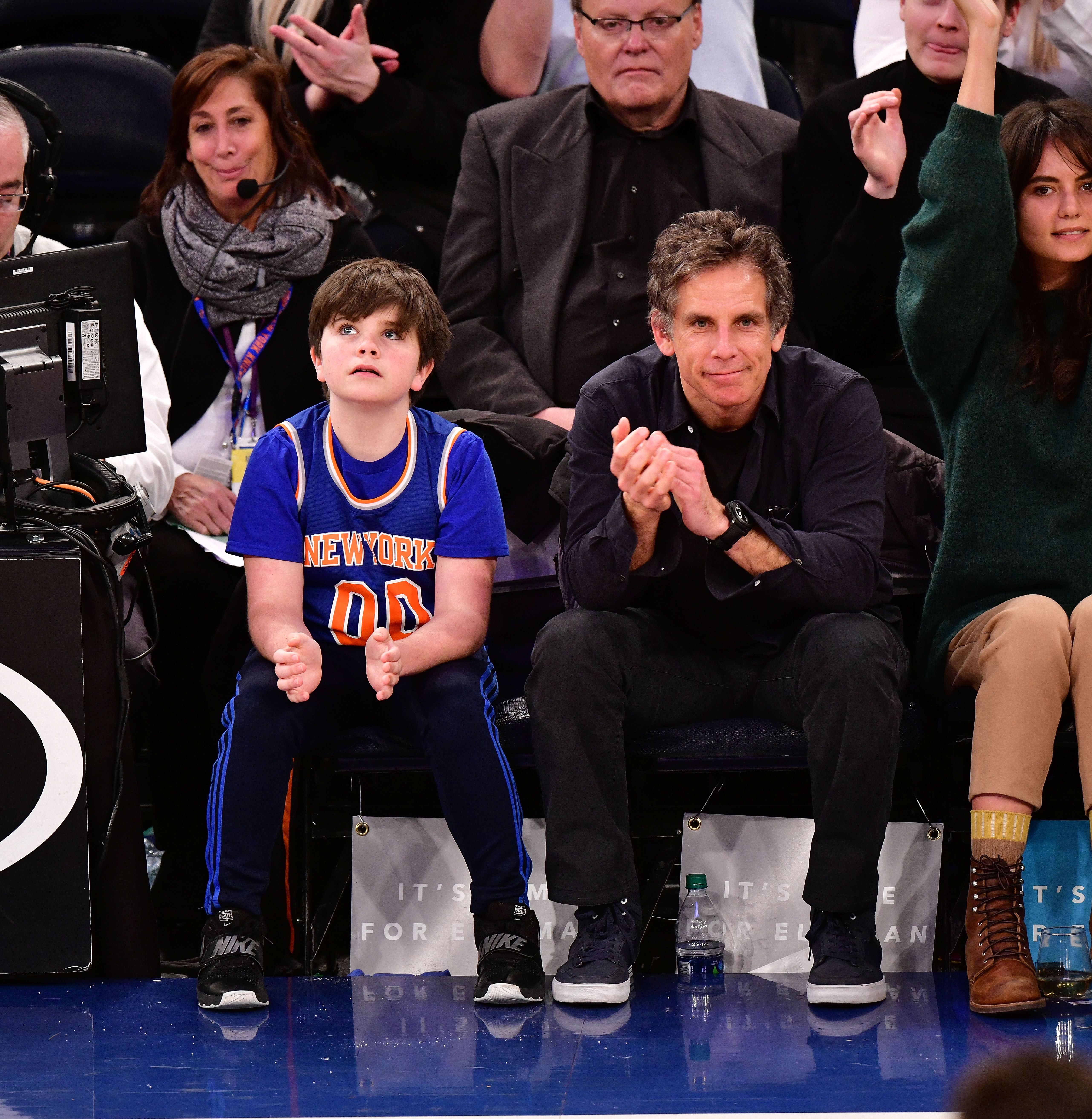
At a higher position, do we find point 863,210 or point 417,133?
point 417,133

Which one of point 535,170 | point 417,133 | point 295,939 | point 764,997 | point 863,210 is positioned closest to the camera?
point 764,997

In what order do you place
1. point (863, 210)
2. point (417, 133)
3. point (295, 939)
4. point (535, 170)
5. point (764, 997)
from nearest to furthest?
point (764, 997)
point (295, 939)
point (863, 210)
point (535, 170)
point (417, 133)

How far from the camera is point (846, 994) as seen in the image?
2.30 meters

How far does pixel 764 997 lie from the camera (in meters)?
2.39

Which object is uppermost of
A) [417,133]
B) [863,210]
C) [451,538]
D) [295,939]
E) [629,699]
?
[417,133]

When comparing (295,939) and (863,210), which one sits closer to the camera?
(295,939)

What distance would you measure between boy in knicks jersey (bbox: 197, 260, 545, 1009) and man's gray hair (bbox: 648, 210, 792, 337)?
0.40 meters

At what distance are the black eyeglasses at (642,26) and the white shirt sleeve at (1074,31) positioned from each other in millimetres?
999

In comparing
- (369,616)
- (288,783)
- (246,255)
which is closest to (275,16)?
(246,255)

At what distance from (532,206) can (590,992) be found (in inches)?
70.7

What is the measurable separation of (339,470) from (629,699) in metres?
0.64

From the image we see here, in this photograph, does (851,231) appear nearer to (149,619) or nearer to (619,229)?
(619,229)

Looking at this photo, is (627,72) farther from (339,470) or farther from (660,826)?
(660,826)

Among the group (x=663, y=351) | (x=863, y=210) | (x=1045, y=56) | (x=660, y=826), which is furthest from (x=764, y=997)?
(x=1045, y=56)
